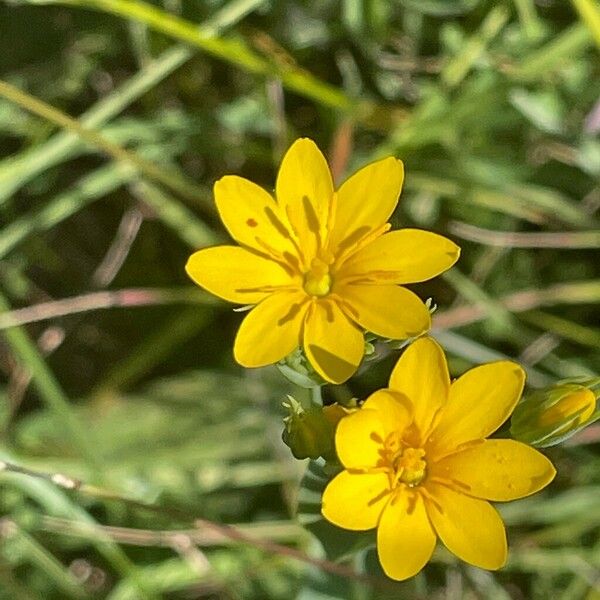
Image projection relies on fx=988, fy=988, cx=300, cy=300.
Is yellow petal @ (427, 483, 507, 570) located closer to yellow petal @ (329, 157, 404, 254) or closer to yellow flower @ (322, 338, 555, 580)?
yellow flower @ (322, 338, 555, 580)

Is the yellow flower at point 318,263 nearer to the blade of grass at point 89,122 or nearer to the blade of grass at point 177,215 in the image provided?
the blade of grass at point 89,122

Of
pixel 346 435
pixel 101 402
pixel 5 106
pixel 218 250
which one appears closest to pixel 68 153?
pixel 5 106

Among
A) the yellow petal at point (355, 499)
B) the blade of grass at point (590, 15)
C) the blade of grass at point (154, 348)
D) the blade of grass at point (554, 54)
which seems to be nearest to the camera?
the yellow petal at point (355, 499)

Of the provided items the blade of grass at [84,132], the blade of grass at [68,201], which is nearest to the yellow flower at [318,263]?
the blade of grass at [84,132]

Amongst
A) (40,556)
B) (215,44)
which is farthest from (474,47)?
(40,556)

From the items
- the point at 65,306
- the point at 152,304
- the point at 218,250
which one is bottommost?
the point at 152,304

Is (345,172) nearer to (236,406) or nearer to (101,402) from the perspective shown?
(236,406)
